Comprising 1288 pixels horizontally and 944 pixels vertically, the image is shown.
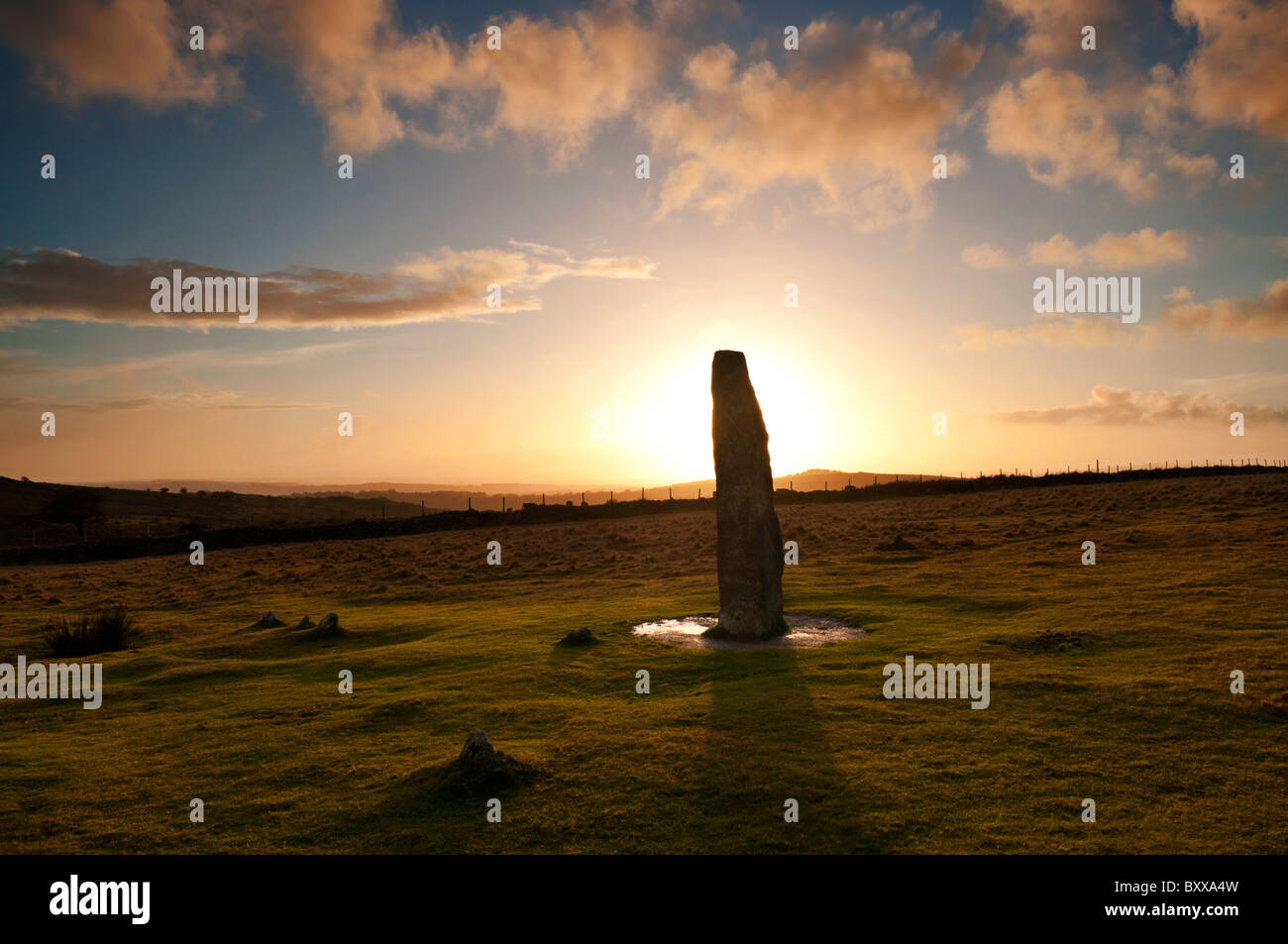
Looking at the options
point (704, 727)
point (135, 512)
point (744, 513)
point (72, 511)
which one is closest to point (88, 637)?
point (744, 513)

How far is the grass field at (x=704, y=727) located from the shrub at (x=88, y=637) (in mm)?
919

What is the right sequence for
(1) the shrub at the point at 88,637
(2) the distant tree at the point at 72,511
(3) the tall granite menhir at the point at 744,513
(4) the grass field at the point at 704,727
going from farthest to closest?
(2) the distant tree at the point at 72,511, (1) the shrub at the point at 88,637, (3) the tall granite menhir at the point at 744,513, (4) the grass field at the point at 704,727

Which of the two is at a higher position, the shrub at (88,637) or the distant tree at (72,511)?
the distant tree at (72,511)

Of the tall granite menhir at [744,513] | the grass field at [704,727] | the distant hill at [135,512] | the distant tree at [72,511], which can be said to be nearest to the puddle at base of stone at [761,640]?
the tall granite menhir at [744,513]

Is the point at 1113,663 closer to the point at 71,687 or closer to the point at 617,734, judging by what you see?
the point at 617,734

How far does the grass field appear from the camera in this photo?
9141 millimetres

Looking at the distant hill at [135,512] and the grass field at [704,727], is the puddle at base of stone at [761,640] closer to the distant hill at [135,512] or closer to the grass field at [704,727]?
the grass field at [704,727]

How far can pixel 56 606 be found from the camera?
33906 millimetres

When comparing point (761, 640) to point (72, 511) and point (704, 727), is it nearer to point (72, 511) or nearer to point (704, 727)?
point (704, 727)

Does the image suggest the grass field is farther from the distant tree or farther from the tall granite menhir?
the distant tree

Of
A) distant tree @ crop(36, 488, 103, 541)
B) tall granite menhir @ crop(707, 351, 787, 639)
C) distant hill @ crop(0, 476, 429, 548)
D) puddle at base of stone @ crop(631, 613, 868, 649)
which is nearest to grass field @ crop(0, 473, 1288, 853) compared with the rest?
puddle at base of stone @ crop(631, 613, 868, 649)

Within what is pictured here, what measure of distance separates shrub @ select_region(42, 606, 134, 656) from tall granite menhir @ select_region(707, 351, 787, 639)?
19639mm

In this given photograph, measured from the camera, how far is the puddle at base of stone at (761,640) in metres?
19.4
